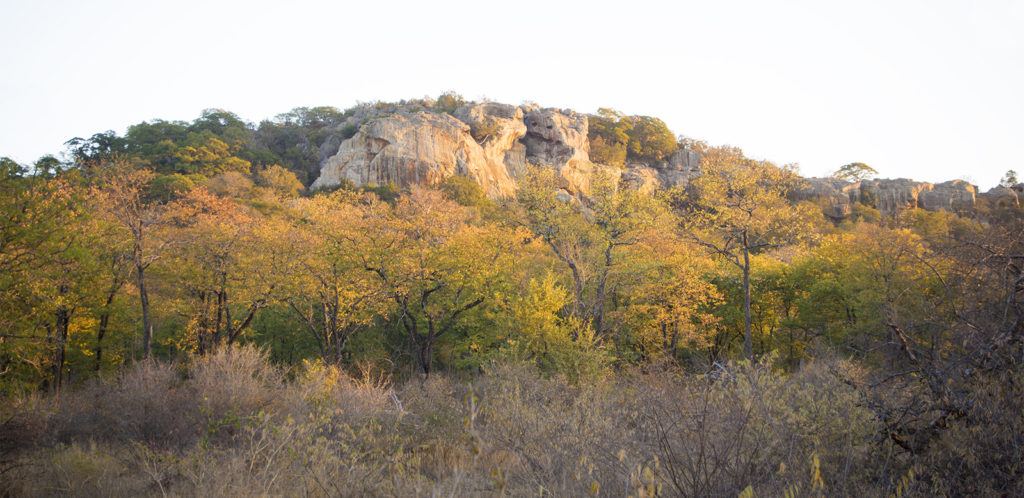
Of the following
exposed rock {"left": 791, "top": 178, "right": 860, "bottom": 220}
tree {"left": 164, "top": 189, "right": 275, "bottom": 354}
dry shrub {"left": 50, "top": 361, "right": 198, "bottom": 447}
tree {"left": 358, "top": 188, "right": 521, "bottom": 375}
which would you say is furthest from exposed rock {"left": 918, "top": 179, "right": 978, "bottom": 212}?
dry shrub {"left": 50, "top": 361, "right": 198, "bottom": 447}

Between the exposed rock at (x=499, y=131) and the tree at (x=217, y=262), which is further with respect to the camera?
the exposed rock at (x=499, y=131)

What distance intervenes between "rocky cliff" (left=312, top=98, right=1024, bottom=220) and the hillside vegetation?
1779cm

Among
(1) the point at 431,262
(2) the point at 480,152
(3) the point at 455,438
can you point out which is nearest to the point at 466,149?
(2) the point at 480,152

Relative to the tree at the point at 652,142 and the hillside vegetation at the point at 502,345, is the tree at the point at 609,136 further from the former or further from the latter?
the hillside vegetation at the point at 502,345

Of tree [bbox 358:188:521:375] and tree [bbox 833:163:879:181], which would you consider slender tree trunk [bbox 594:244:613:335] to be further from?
tree [bbox 833:163:879:181]

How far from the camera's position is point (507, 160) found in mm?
79438

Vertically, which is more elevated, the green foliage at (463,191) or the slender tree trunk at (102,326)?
the green foliage at (463,191)

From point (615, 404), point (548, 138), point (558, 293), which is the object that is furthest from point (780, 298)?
point (548, 138)

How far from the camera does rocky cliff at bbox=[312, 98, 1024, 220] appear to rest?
67.8 m

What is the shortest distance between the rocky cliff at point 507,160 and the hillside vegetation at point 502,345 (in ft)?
58.4

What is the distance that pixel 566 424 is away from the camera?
8258 mm

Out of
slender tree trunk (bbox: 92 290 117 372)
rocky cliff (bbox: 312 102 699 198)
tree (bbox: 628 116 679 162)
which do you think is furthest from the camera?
tree (bbox: 628 116 679 162)

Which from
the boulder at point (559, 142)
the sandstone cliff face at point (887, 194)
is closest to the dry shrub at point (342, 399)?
the boulder at point (559, 142)

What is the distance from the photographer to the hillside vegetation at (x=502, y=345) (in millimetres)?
5770
